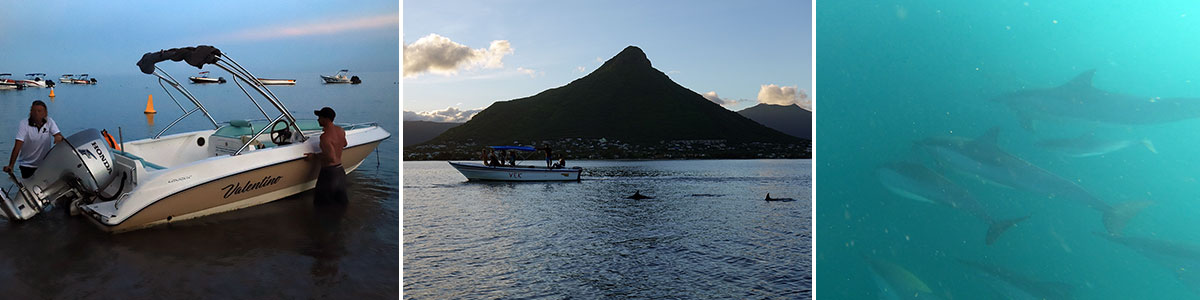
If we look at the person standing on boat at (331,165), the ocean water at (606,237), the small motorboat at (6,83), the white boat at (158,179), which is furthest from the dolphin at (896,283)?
the small motorboat at (6,83)

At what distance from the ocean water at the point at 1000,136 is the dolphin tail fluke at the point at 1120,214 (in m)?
0.02

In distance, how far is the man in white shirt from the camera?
3688 mm

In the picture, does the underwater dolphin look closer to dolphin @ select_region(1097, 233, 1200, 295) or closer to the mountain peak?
dolphin @ select_region(1097, 233, 1200, 295)

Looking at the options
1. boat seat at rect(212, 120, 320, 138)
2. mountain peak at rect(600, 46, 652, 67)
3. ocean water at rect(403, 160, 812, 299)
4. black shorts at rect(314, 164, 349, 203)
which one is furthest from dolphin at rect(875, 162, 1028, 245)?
mountain peak at rect(600, 46, 652, 67)

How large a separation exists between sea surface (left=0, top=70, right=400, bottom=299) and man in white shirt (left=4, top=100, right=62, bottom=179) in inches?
14.8

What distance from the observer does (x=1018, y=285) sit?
297 centimetres

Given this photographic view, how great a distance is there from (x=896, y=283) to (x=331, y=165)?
345 centimetres

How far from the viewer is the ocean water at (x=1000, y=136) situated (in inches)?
109

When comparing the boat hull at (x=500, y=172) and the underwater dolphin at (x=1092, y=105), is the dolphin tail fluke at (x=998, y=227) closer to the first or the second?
the underwater dolphin at (x=1092, y=105)

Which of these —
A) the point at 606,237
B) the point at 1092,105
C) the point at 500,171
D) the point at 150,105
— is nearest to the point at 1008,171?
the point at 1092,105

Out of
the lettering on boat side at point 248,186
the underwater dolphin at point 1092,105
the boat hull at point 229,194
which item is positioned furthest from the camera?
the lettering on boat side at point 248,186

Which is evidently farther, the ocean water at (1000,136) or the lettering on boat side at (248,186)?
the lettering on boat side at (248,186)

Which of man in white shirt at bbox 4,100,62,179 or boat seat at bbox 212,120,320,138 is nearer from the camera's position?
man in white shirt at bbox 4,100,62,179

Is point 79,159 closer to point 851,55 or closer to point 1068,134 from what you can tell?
point 851,55
